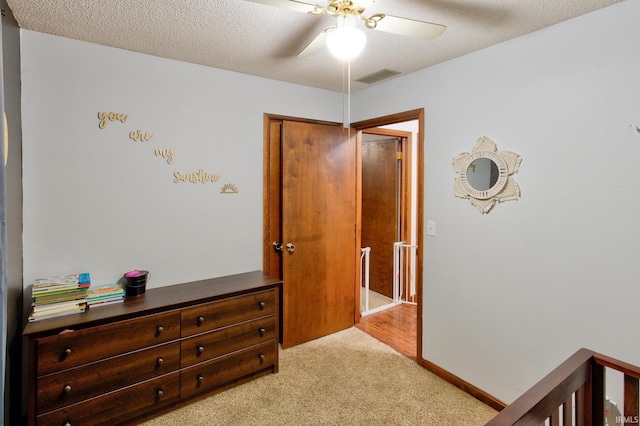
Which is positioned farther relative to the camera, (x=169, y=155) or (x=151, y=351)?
(x=169, y=155)

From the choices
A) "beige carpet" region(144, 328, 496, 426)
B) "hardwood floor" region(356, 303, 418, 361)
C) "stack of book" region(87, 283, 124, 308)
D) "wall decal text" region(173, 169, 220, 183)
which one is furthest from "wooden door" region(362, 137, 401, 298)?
"stack of book" region(87, 283, 124, 308)

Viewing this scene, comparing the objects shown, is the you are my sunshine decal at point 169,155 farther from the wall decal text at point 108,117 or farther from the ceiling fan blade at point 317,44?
the ceiling fan blade at point 317,44

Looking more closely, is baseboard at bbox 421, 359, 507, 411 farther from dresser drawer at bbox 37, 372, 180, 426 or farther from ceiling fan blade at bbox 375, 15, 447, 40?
ceiling fan blade at bbox 375, 15, 447, 40

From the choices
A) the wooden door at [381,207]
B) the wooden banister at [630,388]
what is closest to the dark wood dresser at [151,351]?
the wooden banister at [630,388]

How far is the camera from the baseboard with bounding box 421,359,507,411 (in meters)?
2.20

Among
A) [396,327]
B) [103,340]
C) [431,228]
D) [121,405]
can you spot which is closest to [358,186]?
[431,228]

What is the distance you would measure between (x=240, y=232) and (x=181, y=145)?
84 centimetres

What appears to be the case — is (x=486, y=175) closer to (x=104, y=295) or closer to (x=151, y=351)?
(x=151, y=351)

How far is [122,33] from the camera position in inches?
80.0

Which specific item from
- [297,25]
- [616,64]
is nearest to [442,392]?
Result: [616,64]

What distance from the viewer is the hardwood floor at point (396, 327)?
305 centimetres

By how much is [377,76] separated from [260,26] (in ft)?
3.98

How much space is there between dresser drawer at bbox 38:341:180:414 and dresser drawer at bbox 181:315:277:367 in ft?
0.25

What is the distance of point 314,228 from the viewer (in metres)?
3.10
